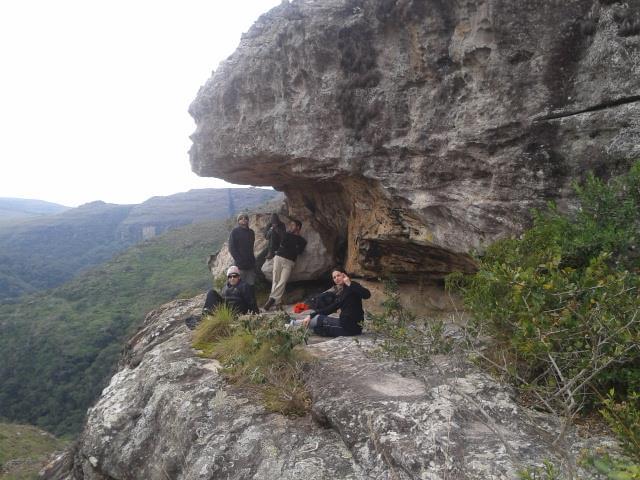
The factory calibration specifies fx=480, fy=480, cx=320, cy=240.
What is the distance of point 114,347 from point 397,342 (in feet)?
168

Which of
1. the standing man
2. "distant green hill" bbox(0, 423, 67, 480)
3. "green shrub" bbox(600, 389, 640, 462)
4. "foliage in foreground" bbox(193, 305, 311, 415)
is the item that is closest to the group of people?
the standing man

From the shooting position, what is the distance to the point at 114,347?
51.7 metres

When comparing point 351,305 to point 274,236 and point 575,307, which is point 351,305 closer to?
point 575,307

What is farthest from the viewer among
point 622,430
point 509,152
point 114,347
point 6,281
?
point 6,281

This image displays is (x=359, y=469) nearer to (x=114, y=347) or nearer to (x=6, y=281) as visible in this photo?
(x=114, y=347)

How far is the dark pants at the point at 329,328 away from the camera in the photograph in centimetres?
882

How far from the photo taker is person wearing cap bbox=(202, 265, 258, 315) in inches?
388

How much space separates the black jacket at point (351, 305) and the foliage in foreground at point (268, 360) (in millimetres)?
1171

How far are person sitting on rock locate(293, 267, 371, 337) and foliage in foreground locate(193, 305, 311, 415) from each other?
1031 millimetres

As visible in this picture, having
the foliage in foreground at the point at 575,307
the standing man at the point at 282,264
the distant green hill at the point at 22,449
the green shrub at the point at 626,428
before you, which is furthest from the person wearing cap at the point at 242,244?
the distant green hill at the point at 22,449

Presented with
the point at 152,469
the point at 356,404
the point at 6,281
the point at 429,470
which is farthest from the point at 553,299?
the point at 6,281

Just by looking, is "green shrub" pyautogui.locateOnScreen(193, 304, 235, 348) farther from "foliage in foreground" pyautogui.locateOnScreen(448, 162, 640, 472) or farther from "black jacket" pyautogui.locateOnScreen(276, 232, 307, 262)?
"foliage in foreground" pyautogui.locateOnScreen(448, 162, 640, 472)

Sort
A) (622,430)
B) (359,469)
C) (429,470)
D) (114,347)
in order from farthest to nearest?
(114,347)
(359,469)
(429,470)
(622,430)

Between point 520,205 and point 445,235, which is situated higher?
point 520,205
